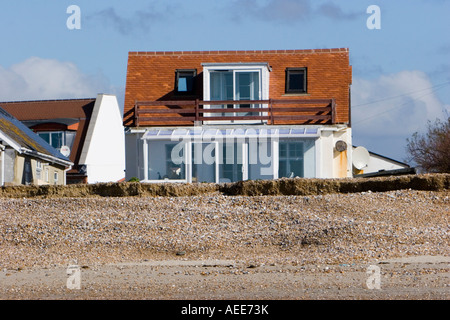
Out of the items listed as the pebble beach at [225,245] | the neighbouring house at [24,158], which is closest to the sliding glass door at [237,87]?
the neighbouring house at [24,158]

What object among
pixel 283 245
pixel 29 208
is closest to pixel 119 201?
pixel 29 208

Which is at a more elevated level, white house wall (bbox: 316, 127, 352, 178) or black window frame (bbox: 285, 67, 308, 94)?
black window frame (bbox: 285, 67, 308, 94)

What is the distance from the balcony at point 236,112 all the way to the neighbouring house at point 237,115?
0.13ft

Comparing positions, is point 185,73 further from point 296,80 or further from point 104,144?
point 104,144

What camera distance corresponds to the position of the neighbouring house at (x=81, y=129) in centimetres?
4369

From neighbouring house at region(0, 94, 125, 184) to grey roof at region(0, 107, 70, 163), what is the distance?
16.9 feet

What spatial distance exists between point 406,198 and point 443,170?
24894 mm

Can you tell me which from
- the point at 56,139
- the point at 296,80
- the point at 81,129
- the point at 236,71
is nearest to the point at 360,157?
the point at 296,80

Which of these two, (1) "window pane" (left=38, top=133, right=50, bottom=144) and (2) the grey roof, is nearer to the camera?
(2) the grey roof

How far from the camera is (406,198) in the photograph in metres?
19.7

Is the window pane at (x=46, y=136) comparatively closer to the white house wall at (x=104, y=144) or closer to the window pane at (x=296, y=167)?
the white house wall at (x=104, y=144)

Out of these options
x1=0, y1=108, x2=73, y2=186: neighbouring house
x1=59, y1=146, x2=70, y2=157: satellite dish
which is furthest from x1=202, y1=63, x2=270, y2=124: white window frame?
x1=59, y1=146, x2=70, y2=157: satellite dish

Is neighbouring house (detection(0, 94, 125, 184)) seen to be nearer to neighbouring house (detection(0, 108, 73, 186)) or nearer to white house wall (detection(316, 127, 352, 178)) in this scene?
neighbouring house (detection(0, 108, 73, 186))

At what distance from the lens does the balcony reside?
29906 millimetres
